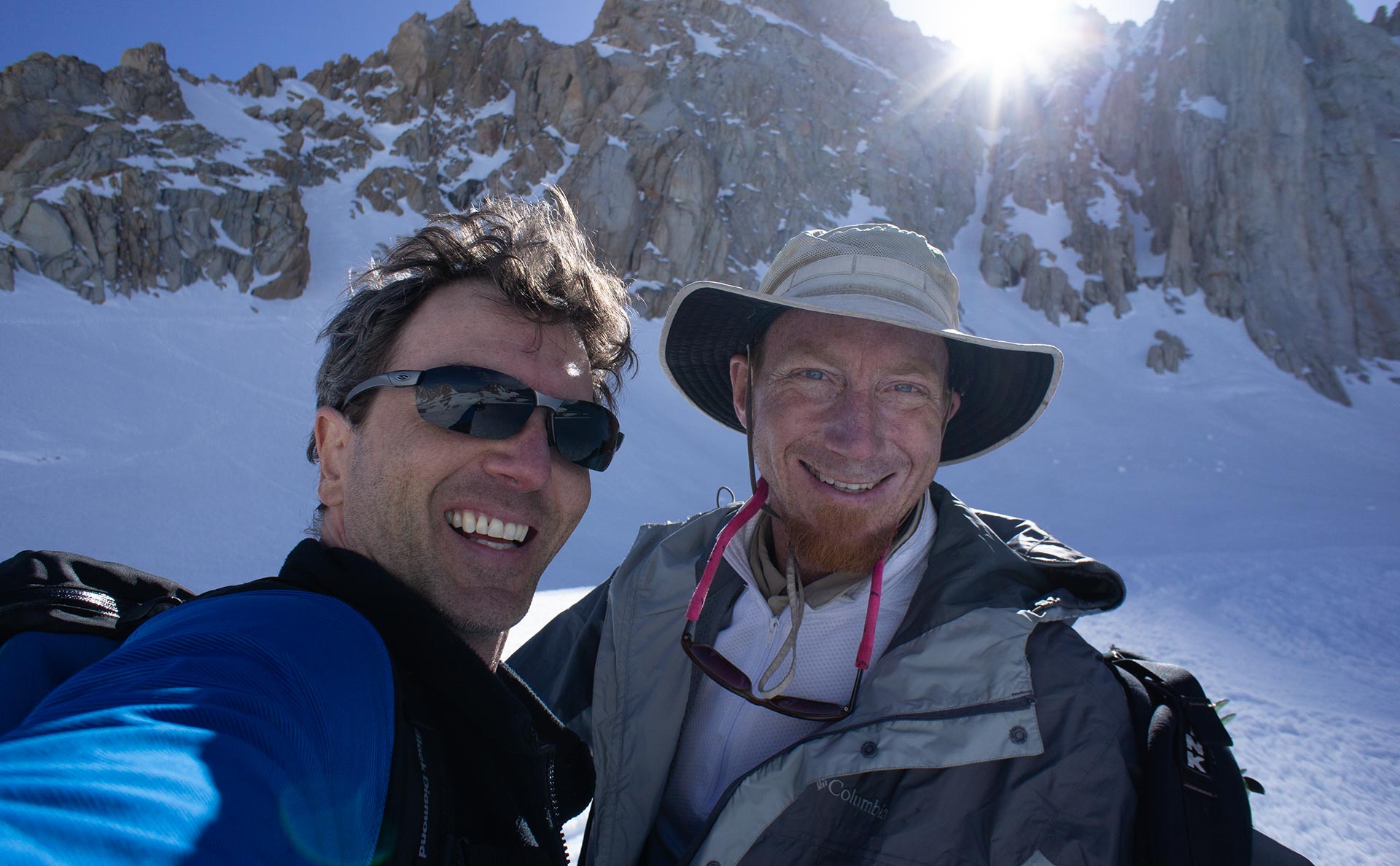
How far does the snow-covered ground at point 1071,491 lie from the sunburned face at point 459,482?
3726 mm

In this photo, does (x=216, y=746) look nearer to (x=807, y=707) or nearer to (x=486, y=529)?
(x=486, y=529)

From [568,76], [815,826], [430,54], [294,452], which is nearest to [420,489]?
[815,826]

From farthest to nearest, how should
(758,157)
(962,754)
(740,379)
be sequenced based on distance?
(758,157) → (740,379) → (962,754)

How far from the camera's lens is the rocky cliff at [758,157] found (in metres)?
26.1

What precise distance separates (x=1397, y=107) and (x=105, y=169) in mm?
67478

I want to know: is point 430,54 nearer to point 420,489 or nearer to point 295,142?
point 295,142

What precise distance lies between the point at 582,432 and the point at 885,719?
107cm

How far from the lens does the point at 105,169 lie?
80.8 feet

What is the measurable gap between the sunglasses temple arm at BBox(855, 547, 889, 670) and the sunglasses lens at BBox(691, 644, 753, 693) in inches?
11.8

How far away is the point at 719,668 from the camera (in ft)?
5.16

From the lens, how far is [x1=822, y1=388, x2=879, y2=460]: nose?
1755mm

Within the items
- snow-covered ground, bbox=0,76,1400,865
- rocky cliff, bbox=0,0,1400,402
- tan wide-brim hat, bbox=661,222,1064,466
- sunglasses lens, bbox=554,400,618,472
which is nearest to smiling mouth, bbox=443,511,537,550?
sunglasses lens, bbox=554,400,618,472

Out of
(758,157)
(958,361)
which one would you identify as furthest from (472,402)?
(758,157)

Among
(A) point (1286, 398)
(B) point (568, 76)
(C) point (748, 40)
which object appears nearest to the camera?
(A) point (1286, 398)
